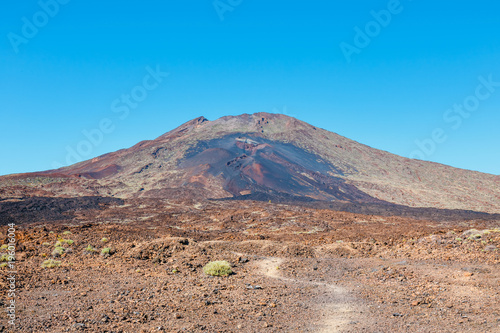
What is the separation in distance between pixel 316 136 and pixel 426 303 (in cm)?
12609

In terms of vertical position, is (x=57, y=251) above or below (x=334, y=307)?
above

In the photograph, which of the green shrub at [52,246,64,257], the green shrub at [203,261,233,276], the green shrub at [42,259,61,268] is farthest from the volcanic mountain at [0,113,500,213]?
the green shrub at [42,259,61,268]

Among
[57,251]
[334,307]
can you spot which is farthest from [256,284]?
[57,251]

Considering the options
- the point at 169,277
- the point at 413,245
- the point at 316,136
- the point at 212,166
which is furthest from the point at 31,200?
the point at 316,136

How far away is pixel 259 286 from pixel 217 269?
76.0 inches

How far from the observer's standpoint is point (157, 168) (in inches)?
3546

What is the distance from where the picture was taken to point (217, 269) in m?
12.1

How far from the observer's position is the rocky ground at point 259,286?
7531 mm

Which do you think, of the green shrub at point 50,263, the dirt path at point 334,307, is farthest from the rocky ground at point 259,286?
the green shrub at point 50,263

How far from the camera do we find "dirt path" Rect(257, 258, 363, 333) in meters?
7.77

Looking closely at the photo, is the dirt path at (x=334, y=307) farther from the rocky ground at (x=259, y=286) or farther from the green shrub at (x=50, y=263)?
the green shrub at (x=50, y=263)

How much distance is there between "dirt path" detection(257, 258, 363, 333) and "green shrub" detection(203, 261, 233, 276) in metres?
1.48

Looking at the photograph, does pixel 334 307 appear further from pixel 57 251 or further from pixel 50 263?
pixel 57 251

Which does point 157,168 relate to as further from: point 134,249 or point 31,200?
point 134,249
